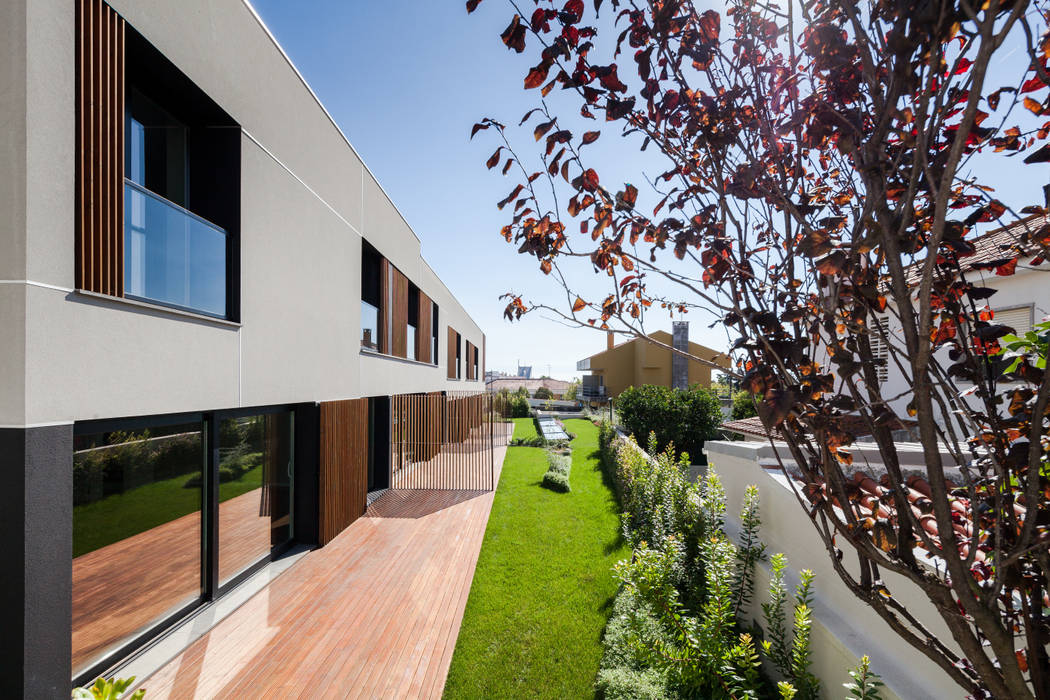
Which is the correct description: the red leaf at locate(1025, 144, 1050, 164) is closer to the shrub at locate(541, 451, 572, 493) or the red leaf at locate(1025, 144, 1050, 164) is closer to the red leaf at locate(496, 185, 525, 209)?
the red leaf at locate(496, 185, 525, 209)

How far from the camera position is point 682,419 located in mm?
14398

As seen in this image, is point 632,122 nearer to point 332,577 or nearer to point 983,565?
point 983,565

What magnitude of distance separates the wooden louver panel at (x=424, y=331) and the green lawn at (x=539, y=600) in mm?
5144

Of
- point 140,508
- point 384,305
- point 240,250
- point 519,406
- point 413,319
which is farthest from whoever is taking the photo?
point 519,406

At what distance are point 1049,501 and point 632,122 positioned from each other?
204 centimetres

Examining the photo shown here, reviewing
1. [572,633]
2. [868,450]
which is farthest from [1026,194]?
[572,633]

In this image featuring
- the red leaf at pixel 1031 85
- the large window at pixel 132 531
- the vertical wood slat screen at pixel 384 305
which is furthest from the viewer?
the vertical wood slat screen at pixel 384 305

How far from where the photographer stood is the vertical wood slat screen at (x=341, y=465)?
7.20 meters

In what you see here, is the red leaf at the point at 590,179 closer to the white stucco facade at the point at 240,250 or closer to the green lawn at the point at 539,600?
the white stucco facade at the point at 240,250

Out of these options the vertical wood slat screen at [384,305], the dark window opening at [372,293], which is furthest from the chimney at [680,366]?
the dark window opening at [372,293]

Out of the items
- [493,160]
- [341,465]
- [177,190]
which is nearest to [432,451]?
[341,465]

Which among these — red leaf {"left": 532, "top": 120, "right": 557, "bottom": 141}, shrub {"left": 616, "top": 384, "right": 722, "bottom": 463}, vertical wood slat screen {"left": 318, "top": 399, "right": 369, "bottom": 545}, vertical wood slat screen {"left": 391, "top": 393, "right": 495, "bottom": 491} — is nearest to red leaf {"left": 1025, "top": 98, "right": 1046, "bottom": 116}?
red leaf {"left": 532, "top": 120, "right": 557, "bottom": 141}

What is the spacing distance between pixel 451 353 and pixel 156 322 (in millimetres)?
15657

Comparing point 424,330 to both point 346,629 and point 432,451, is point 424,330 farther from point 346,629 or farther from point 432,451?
point 346,629
